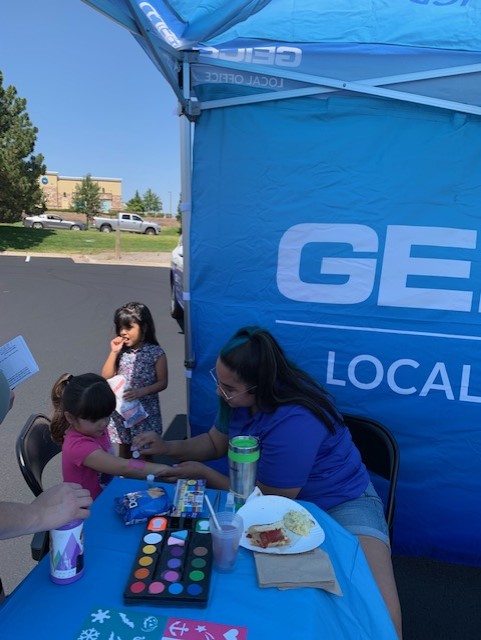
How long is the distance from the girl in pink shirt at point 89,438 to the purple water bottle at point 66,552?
62 cm

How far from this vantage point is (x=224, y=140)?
251 cm

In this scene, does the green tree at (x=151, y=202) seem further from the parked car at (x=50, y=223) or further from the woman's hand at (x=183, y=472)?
the woman's hand at (x=183, y=472)

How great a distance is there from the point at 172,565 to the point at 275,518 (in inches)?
15.7

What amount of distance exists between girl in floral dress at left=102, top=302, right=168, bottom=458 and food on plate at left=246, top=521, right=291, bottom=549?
154 centimetres

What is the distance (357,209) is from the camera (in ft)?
8.04

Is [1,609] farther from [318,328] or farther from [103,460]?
[318,328]

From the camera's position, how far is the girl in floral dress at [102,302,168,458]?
9.25 ft

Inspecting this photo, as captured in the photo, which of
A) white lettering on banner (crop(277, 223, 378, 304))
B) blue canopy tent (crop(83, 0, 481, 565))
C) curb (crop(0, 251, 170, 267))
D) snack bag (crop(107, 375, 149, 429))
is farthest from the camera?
curb (crop(0, 251, 170, 267))

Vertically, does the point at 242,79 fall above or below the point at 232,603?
above

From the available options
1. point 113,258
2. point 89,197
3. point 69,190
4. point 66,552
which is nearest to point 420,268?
point 66,552

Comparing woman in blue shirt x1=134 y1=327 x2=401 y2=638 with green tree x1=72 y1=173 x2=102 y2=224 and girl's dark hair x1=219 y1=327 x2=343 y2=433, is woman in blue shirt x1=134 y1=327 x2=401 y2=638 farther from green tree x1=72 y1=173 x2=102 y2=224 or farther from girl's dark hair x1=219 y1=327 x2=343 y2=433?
green tree x1=72 y1=173 x2=102 y2=224

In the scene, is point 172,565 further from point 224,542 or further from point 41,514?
point 41,514

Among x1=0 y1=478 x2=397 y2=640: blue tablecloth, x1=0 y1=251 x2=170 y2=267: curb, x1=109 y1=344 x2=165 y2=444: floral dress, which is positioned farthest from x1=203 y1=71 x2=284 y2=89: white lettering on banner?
x1=0 y1=251 x2=170 y2=267: curb

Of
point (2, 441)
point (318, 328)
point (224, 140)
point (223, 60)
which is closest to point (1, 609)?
point (318, 328)
